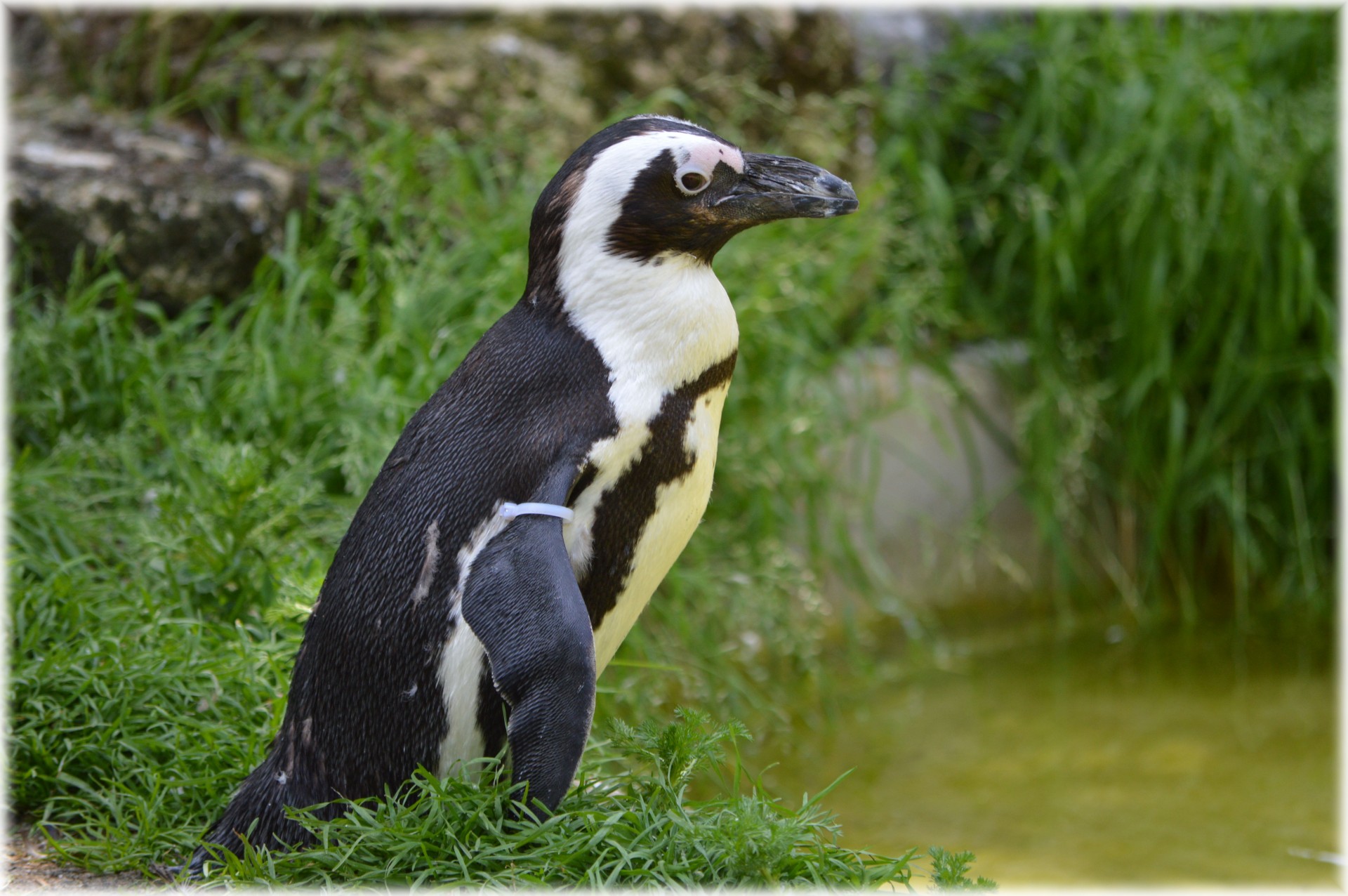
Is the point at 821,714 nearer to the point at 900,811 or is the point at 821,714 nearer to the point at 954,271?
the point at 900,811

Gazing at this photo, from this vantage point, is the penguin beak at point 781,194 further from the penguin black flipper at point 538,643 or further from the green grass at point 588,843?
the green grass at point 588,843

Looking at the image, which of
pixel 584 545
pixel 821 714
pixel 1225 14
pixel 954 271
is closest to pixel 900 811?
pixel 821 714

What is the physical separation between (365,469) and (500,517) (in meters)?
0.92

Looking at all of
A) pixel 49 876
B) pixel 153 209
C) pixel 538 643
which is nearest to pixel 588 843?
pixel 538 643

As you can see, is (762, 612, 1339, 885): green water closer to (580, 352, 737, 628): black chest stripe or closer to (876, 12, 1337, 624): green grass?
(876, 12, 1337, 624): green grass

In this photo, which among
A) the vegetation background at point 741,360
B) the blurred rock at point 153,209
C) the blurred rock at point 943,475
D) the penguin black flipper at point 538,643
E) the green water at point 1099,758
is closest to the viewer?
the penguin black flipper at point 538,643

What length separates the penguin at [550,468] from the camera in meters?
1.47

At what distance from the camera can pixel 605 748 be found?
6.52ft

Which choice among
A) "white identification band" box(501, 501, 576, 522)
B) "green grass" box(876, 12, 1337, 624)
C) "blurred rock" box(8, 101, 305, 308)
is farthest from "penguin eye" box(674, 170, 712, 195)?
"green grass" box(876, 12, 1337, 624)

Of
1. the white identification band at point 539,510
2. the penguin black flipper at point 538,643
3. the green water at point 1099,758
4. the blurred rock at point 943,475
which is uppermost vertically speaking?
the white identification band at point 539,510

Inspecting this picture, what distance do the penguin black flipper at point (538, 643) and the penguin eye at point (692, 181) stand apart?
0.41 meters

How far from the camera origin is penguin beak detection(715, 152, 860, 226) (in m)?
1.55

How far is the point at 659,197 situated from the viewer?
59.4 inches

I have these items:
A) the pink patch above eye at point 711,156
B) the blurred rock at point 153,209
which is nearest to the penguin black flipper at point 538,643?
the pink patch above eye at point 711,156
